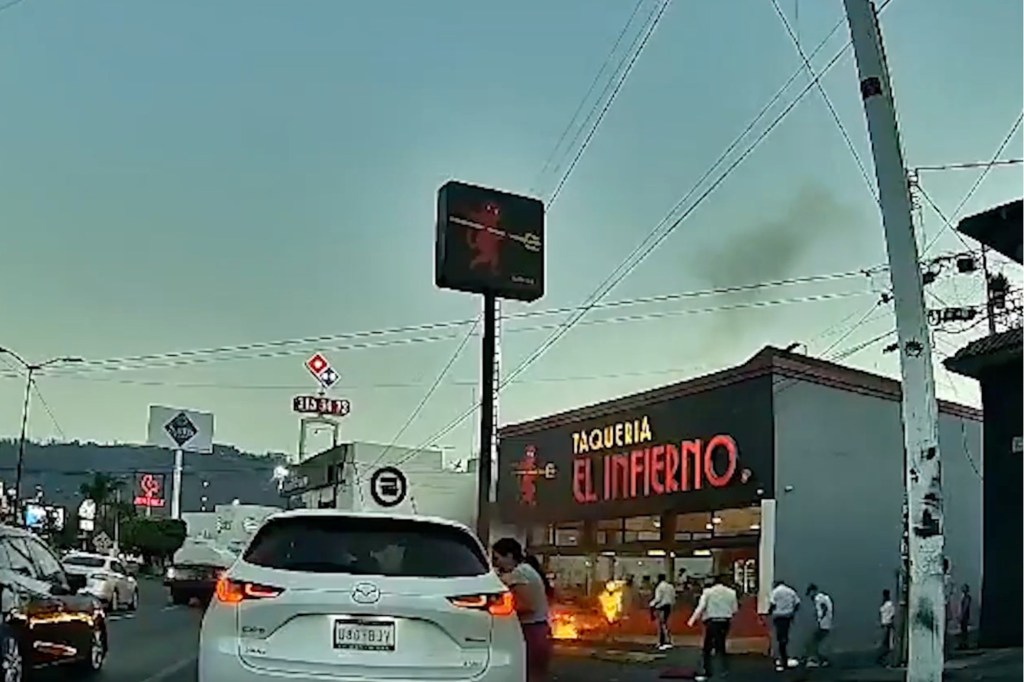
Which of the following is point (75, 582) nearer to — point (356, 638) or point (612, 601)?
point (356, 638)

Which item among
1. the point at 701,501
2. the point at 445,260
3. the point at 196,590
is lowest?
the point at 196,590

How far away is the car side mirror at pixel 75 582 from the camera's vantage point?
1312 centimetres

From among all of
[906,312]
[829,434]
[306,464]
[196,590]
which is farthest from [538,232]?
[306,464]

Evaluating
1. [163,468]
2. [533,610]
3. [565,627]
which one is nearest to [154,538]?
[163,468]

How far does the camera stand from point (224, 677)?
7410 millimetres

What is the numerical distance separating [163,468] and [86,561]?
73.6 m

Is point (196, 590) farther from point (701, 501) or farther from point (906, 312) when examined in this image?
point (906, 312)

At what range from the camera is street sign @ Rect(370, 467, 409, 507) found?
18875 millimetres

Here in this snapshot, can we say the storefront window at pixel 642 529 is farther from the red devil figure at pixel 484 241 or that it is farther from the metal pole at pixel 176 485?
the metal pole at pixel 176 485

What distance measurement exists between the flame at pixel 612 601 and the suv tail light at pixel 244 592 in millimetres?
27831

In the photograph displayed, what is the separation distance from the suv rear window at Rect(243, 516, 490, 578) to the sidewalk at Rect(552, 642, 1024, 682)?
10540mm

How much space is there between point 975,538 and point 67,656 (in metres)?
24.2

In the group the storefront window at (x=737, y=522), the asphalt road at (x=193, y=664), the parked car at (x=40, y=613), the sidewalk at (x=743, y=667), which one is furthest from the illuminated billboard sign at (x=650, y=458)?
the parked car at (x=40, y=613)

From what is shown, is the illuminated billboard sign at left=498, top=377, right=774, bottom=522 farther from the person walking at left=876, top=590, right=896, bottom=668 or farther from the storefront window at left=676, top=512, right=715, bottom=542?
the person walking at left=876, top=590, right=896, bottom=668
